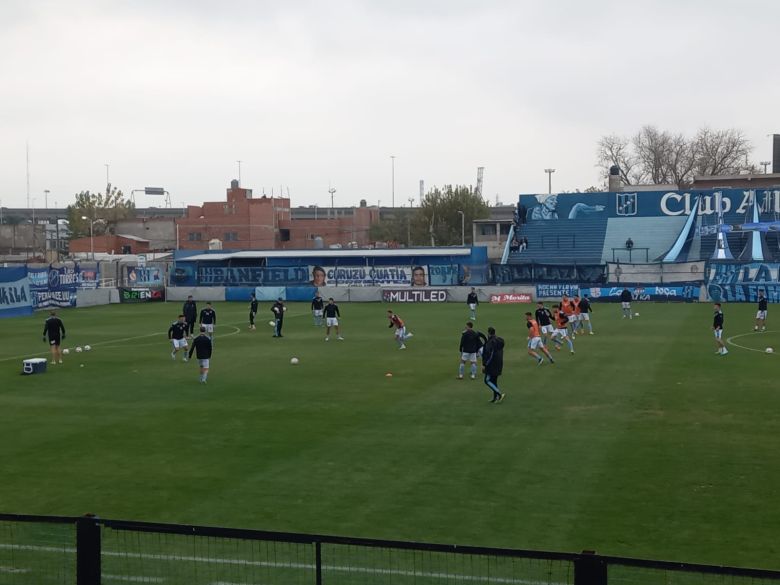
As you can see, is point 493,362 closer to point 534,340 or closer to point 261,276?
point 534,340

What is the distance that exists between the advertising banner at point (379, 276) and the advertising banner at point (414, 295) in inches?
327

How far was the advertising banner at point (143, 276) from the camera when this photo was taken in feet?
249

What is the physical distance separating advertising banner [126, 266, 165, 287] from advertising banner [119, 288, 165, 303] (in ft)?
10.2

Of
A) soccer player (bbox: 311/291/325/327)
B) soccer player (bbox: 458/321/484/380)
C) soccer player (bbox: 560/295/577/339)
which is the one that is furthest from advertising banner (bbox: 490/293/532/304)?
soccer player (bbox: 458/321/484/380)

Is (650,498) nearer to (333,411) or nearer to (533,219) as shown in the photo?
(333,411)

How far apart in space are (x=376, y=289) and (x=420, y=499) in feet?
179

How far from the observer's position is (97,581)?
831 cm

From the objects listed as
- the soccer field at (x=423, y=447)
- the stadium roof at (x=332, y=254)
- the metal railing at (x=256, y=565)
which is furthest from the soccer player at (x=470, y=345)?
the stadium roof at (x=332, y=254)

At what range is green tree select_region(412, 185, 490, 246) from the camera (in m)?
125

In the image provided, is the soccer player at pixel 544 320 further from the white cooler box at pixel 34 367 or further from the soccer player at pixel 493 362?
the white cooler box at pixel 34 367

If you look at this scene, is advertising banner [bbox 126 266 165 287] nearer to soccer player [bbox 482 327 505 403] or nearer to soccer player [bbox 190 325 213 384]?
soccer player [bbox 190 325 213 384]

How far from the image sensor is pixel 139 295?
235 feet

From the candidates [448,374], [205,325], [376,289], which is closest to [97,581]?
[448,374]

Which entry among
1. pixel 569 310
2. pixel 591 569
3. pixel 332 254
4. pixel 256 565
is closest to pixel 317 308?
pixel 569 310
